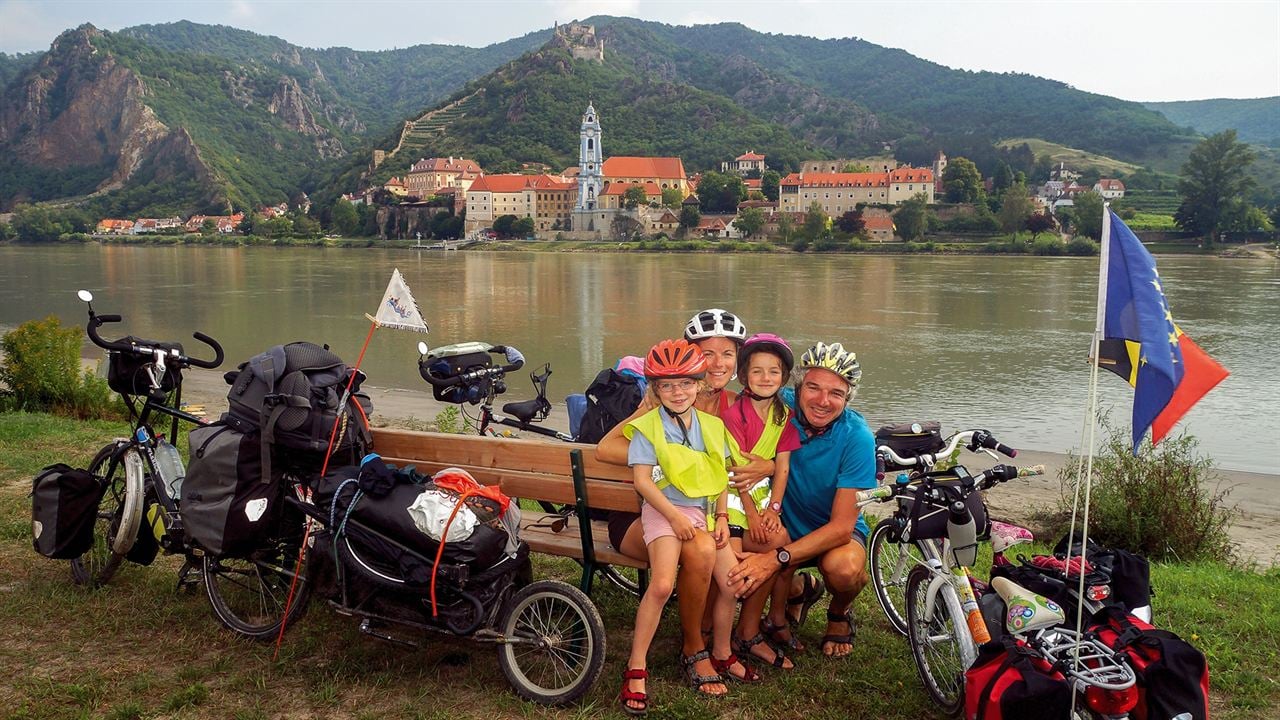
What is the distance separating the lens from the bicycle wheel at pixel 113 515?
12.9 feet

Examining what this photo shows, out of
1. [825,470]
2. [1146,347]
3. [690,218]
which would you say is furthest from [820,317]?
[690,218]

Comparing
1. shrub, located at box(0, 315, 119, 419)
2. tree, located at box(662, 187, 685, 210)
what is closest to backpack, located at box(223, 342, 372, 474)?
shrub, located at box(0, 315, 119, 419)

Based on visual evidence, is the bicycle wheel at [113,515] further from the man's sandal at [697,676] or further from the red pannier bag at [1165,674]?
the red pannier bag at [1165,674]

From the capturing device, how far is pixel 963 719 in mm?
3092

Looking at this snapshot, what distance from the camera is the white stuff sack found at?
3.03 meters

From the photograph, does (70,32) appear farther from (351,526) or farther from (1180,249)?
(351,526)

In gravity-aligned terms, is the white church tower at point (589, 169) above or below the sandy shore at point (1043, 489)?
above

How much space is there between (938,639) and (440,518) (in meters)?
1.80

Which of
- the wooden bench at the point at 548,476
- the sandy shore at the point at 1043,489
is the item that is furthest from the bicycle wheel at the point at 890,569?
the sandy shore at the point at 1043,489

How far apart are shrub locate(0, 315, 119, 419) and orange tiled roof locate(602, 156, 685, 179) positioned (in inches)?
4632

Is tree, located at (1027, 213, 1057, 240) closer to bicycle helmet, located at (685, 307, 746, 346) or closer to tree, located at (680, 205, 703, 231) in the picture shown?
tree, located at (680, 205, 703, 231)

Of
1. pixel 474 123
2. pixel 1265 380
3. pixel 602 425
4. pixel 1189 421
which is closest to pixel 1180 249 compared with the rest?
pixel 1265 380

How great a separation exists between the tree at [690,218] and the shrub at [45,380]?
92.4 metres

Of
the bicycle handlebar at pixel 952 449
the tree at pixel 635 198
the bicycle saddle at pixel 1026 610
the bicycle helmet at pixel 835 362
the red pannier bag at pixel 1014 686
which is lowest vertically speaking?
the red pannier bag at pixel 1014 686
